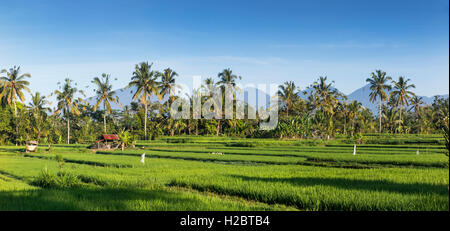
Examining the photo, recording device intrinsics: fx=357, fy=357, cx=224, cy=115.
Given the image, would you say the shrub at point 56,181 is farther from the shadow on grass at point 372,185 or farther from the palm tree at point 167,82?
the palm tree at point 167,82

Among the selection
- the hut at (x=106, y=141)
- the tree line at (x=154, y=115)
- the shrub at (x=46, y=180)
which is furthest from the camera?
the tree line at (x=154, y=115)

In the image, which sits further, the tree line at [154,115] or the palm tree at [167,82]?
the palm tree at [167,82]

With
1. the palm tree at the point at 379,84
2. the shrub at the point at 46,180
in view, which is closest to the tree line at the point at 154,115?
the palm tree at the point at 379,84

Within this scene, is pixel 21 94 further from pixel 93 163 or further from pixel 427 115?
pixel 427 115

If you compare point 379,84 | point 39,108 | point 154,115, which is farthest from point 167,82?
point 379,84

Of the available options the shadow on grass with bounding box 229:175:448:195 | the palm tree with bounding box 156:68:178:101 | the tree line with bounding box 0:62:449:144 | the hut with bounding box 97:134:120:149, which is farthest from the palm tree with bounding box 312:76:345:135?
the shadow on grass with bounding box 229:175:448:195

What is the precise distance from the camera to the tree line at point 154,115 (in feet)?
132

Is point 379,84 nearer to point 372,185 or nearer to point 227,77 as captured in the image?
point 227,77

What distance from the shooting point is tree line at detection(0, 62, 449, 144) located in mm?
40188

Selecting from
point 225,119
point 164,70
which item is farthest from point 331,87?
point 164,70

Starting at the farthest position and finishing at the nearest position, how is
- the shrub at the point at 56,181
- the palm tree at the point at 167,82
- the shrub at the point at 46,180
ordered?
the palm tree at the point at 167,82
the shrub at the point at 46,180
the shrub at the point at 56,181

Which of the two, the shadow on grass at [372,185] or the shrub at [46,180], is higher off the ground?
the shadow on grass at [372,185]

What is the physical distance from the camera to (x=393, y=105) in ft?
214
